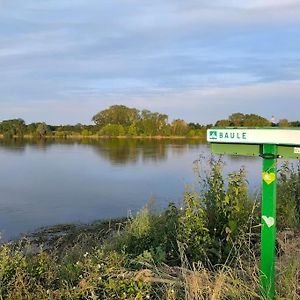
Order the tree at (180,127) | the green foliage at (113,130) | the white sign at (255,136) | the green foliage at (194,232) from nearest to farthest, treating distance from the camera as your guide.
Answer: the white sign at (255,136) → the green foliage at (194,232) → the tree at (180,127) → the green foliage at (113,130)

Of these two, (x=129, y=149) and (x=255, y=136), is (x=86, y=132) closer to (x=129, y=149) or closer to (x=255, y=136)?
(x=129, y=149)

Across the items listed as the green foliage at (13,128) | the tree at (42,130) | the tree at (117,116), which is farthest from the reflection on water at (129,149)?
the tree at (117,116)

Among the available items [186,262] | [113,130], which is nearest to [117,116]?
[113,130]

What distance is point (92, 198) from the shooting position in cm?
1571

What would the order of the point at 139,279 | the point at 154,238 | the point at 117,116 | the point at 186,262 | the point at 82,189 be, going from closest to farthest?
the point at 139,279, the point at 186,262, the point at 154,238, the point at 82,189, the point at 117,116

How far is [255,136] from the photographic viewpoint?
9.02 ft

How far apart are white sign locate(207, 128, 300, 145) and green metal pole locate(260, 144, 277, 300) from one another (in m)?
0.06

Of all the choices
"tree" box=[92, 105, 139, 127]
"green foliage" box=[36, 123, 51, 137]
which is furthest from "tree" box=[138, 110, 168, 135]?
"green foliage" box=[36, 123, 51, 137]

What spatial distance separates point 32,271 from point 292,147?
2.34 meters

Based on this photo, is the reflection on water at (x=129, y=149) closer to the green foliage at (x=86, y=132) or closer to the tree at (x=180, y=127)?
the tree at (x=180, y=127)

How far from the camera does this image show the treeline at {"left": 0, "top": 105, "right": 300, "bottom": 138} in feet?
239

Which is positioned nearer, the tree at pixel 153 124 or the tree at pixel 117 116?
the tree at pixel 153 124

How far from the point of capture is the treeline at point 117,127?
2874 inches

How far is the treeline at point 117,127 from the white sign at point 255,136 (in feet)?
221
